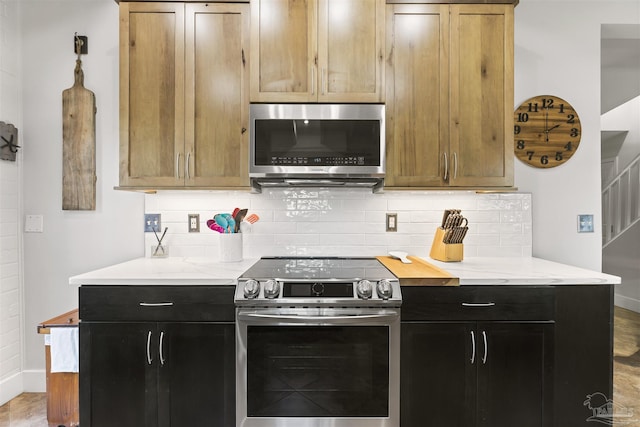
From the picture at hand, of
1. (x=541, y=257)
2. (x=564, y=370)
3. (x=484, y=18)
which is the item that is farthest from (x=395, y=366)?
(x=484, y=18)

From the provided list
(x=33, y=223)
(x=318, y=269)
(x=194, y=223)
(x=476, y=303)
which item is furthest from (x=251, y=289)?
(x=33, y=223)

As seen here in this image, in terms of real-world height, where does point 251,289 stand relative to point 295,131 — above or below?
below

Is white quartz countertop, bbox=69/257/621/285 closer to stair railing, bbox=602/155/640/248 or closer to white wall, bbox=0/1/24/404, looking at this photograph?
white wall, bbox=0/1/24/404

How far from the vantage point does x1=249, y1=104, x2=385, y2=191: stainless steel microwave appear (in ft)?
6.48

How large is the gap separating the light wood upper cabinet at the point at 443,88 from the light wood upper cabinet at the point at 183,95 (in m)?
0.86

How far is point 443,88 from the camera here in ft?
6.71

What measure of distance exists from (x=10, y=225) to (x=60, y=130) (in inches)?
27.6

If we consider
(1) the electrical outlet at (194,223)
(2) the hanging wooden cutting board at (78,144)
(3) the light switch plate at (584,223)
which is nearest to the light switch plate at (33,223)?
(2) the hanging wooden cutting board at (78,144)

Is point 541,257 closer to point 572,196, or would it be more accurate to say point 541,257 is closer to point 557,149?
point 572,196

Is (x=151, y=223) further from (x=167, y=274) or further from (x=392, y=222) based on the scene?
(x=392, y=222)

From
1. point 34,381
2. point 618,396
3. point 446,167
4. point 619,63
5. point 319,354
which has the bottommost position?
point 618,396

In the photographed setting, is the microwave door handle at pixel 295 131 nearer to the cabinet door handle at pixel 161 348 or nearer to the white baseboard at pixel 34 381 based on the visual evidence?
the cabinet door handle at pixel 161 348

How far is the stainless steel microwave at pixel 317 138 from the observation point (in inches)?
77.7

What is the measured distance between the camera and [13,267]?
240cm
